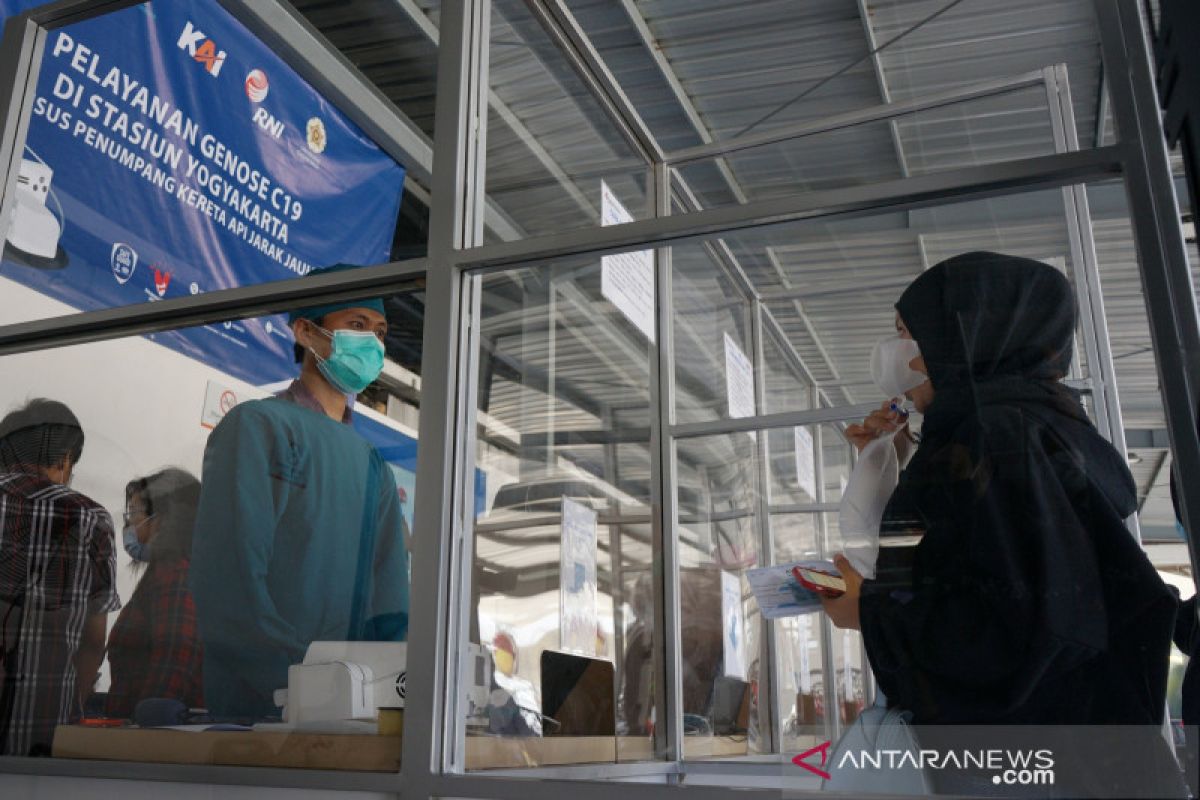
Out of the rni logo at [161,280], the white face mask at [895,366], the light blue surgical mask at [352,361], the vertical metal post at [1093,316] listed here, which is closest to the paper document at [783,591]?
the white face mask at [895,366]

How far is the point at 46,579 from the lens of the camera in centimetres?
177

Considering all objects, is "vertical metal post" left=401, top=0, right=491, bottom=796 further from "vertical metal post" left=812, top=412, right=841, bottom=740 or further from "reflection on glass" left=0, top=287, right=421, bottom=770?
"vertical metal post" left=812, top=412, right=841, bottom=740

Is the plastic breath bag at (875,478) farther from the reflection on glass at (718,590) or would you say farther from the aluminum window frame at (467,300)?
the reflection on glass at (718,590)

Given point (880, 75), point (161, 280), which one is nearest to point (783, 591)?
point (880, 75)

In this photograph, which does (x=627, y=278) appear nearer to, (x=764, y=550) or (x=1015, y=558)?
(x=764, y=550)

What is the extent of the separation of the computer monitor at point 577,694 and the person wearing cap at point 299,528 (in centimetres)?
39

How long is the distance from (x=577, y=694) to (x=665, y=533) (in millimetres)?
608

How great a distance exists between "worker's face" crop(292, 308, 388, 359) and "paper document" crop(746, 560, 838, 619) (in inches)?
28.1

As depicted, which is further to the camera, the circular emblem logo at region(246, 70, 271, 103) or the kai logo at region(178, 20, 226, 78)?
the circular emblem logo at region(246, 70, 271, 103)

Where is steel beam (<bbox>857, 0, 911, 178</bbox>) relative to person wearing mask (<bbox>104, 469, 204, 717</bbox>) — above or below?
above

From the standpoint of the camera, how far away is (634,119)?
2570 millimetres

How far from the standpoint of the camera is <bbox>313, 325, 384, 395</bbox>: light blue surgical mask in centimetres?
150

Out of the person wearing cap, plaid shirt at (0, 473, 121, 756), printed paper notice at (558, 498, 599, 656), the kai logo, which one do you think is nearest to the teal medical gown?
the person wearing cap

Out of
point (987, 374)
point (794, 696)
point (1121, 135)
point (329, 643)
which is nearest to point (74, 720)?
point (329, 643)
